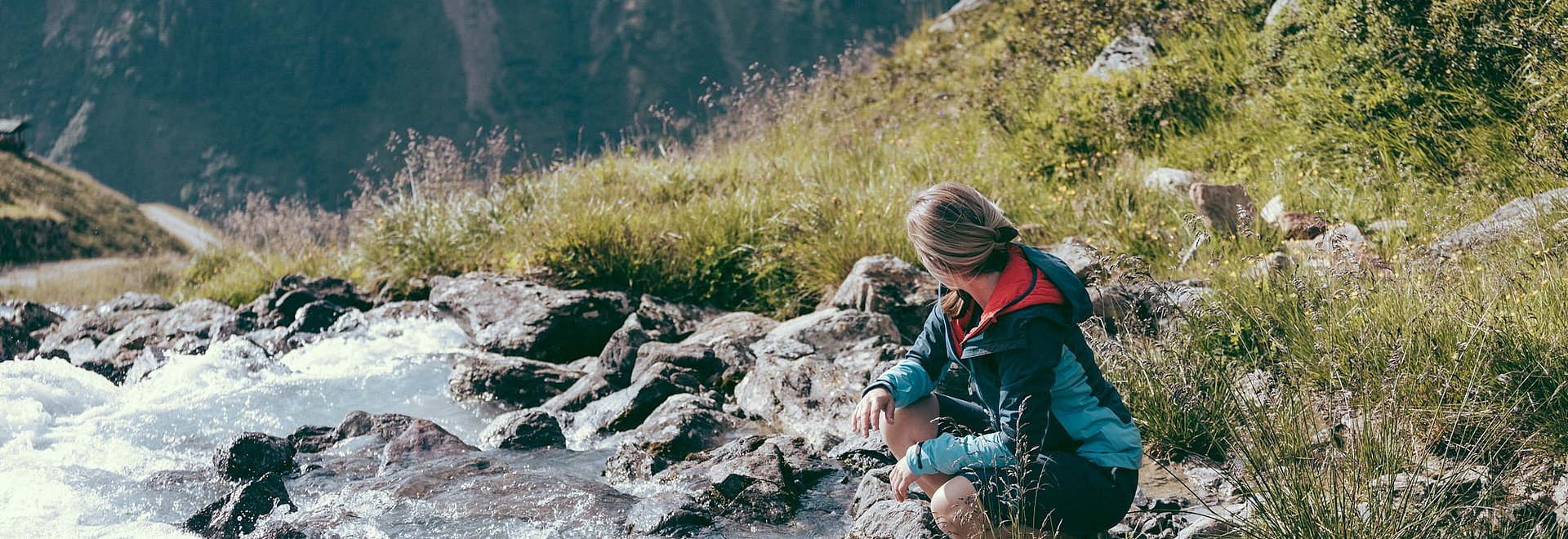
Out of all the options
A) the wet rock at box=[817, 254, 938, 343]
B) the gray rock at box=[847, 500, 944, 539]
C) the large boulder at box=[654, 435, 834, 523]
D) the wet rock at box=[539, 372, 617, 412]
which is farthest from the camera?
the wet rock at box=[817, 254, 938, 343]

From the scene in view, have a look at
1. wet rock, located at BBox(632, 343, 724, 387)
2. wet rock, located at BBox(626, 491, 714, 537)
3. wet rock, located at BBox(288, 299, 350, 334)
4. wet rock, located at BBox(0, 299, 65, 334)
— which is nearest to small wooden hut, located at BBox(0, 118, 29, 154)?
wet rock, located at BBox(0, 299, 65, 334)

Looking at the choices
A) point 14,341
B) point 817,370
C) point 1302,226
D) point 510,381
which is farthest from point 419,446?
point 14,341

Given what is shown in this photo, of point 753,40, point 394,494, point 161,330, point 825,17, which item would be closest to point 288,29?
point 753,40

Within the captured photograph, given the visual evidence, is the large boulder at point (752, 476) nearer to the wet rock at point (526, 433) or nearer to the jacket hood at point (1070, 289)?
the wet rock at point (526, 433)

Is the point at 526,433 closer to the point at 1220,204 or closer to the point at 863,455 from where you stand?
the point at 863,455

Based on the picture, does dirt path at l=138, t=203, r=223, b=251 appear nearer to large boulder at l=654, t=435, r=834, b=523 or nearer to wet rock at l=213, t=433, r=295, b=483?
wet rock at l=213, t=433, r=295, b=483

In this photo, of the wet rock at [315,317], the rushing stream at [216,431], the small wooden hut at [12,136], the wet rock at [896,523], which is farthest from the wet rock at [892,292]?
the small wooden hut at [12,136]

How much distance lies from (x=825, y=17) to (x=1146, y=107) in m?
76.1

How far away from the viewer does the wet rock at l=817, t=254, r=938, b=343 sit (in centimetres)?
711

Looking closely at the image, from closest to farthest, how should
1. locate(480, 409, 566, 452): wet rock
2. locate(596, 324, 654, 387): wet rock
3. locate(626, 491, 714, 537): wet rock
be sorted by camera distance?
locate(626, 491, 714, 537): wet rock
locate(480, 409, 566, 452): wet rock
locate(596, 324, 654, 387): wet rock

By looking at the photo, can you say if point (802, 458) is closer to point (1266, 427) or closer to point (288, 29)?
point (1266, 427)

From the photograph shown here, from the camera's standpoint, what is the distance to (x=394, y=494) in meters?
5.06

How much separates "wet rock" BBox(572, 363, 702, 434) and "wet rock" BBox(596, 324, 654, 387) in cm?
37

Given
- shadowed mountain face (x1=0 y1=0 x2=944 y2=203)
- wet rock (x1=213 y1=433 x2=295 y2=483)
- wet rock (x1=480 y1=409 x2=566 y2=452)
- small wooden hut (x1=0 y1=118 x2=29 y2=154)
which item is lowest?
shadowed mountain face (x1=0 y1=0 x2=944 y2=203)
